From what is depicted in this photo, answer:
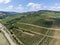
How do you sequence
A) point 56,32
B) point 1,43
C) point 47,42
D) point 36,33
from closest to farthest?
1. point 47,42
2. point 1,43
3. point 56,32
4. point 36,33

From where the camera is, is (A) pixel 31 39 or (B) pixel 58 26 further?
(B) pixel 58 26

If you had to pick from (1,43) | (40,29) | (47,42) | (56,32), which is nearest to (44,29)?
(40,29)

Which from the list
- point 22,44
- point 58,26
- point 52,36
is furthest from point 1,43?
point 58,26

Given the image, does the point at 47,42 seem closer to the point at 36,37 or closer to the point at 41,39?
the point at 41,39

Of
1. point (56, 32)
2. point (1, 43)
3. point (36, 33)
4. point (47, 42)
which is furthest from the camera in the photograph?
point (36, 33)

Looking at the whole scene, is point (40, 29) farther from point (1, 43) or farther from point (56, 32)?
point (1, 43)

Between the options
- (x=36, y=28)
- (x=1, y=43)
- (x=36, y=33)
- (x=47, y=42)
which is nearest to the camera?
(x=47, y=42)

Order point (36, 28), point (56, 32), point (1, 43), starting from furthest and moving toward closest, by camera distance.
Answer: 1. point (36, 28)
2. point (56, 32)
3. point (1, 43)

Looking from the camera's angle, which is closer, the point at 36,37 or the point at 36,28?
the point at 36,37
